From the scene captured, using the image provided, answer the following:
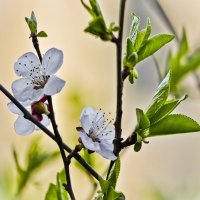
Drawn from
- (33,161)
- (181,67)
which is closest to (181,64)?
(181,67)

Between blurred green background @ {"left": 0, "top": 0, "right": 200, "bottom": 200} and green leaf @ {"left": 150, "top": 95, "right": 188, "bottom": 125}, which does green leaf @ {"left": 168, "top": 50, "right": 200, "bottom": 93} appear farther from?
blurred green background @ {"left": 0, "top": 0, "right": 200, "bottom": 200}

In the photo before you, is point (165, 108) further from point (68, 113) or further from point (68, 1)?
point (68, 1)

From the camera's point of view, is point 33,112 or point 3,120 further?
point 3,120

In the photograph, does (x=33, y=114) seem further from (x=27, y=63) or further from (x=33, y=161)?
(x=33, y=161)

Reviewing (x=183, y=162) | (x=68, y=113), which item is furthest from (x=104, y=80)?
(x=68, y=113)

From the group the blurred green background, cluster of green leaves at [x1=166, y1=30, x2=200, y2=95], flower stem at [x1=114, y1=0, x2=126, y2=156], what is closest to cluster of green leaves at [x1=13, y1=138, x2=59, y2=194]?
cluster of green leaves at [x1=166, y1=30, x2=200, y2=95]

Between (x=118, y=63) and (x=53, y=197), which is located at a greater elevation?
(x=118, y=63)
